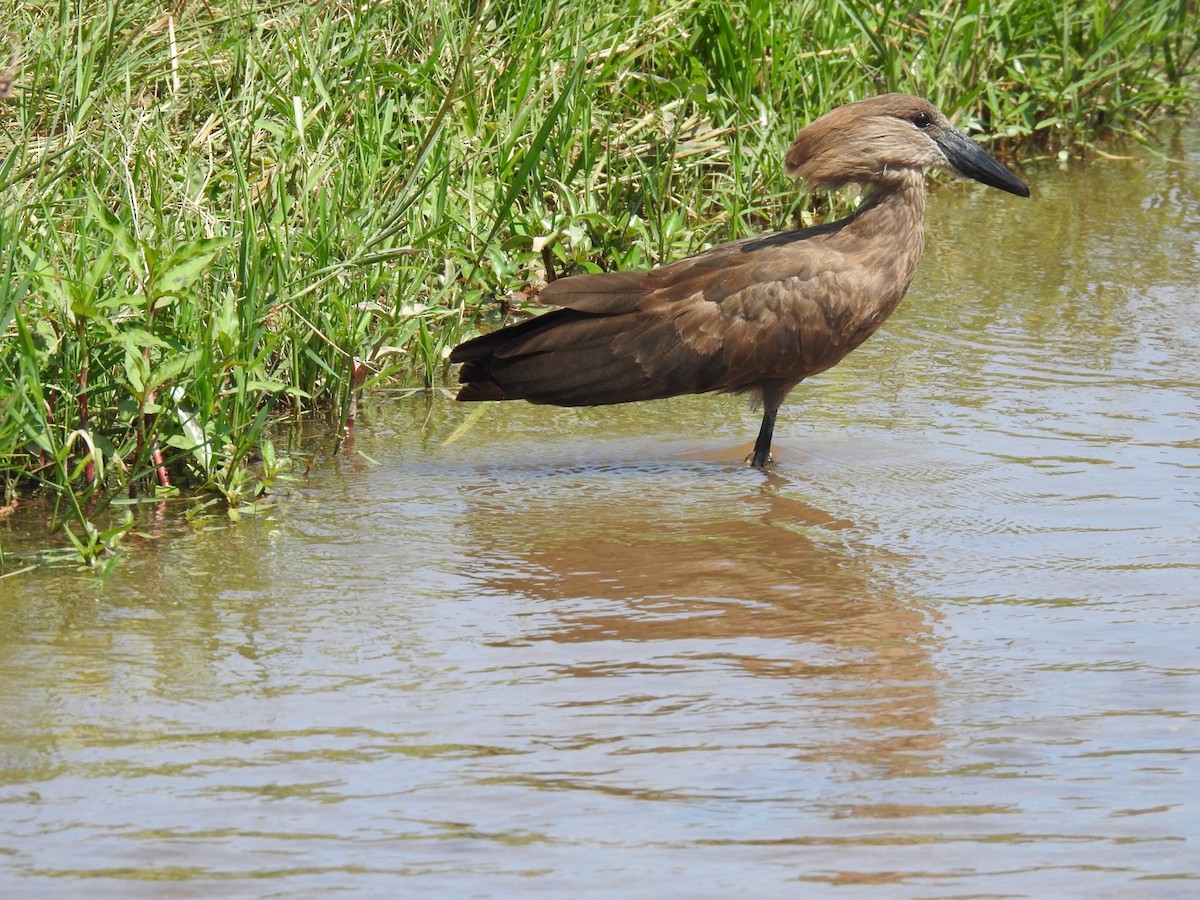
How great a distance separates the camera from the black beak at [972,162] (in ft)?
20.5

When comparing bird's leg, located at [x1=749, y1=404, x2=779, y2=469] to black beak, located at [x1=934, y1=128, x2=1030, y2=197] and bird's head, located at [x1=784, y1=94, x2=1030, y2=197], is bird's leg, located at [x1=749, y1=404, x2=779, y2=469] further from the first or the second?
black beak, located at [x1=934, y1=128, x2=1030, y2=197]

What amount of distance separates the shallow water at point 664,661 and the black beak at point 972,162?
651 millimetres

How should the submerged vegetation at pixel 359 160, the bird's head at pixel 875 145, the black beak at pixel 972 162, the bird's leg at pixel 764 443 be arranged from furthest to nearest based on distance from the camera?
the black beak at pixel 972 162 < the bird's head at pixel 875 145 < the bird's leg at pixel 764 443 < the submerged vegetation at pixel 359 160

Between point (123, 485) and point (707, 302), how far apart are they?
6.80ft

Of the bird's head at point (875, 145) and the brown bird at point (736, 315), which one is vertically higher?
the bird's head at point (875, 145)

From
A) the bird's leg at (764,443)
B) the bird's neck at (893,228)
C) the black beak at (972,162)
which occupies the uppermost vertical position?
the black beak at (972,162)

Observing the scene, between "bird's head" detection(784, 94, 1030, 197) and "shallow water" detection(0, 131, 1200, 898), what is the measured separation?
29.4 inches

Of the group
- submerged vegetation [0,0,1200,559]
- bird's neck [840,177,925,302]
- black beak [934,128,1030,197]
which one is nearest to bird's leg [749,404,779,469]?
bird's neck [840,177,925,302]

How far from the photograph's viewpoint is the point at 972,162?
6.29 meters

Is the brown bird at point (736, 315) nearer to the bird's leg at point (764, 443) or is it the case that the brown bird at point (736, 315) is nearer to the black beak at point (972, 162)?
the bird's leg at point (764, 443)

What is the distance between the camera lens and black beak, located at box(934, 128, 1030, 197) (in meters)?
6.25

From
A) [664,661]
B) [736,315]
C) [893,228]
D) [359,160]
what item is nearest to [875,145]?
[893,228]

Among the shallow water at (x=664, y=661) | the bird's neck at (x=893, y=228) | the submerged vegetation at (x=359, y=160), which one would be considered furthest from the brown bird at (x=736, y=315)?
the submerged vegetation at (x=359, y=160)

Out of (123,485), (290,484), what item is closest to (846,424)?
(290,484)
